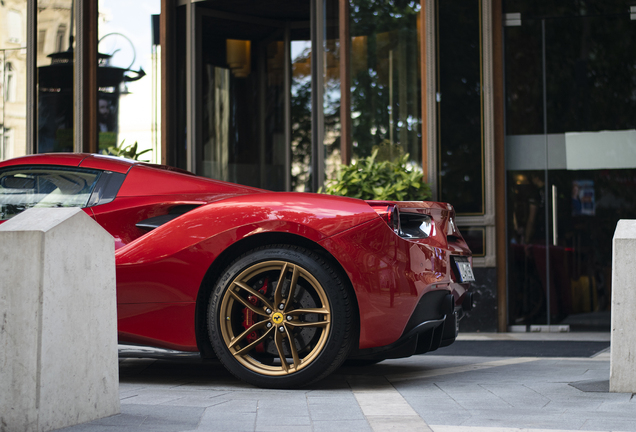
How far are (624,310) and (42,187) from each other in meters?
3.42

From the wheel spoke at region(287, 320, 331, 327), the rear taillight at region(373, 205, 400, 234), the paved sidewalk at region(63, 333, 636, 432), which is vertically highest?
the rear taillight at region(373, 205, 400, 234)


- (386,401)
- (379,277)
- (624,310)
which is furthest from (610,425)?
(379,277)

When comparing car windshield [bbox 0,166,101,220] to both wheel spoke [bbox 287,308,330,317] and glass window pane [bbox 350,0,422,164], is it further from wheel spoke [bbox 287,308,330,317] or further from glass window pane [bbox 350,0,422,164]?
glass window pane [bbox 350,0,422,164]

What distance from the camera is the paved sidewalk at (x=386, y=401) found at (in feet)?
9.45

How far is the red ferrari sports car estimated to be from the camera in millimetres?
3617

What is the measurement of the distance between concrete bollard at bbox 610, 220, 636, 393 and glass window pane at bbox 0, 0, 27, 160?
8.23 meters

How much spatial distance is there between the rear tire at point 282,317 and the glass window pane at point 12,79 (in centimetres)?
693

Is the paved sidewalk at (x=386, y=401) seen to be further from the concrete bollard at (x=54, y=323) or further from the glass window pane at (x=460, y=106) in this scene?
the glass window pane at (x=460, y=106)

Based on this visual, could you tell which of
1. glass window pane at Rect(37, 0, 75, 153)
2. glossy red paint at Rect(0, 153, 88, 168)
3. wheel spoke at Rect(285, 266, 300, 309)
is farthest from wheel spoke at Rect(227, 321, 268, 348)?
glass window pane at Rect(37, 0, 75, 153)

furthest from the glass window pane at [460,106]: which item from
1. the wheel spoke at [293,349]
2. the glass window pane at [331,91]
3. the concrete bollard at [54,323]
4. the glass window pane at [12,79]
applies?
the glass window pane at [12,79]

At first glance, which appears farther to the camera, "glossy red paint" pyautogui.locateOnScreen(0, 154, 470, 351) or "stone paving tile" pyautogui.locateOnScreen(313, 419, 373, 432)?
"glossy red paint" pyautogui.locateOnScreen(0, 154, 470, 351)

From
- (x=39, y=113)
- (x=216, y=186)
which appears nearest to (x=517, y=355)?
(x=216, y=186)

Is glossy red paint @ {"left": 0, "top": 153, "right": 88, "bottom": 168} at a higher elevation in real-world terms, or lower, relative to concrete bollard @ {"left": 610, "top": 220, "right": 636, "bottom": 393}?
higher

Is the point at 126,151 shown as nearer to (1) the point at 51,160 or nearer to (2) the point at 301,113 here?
(2) the point at 301,113
